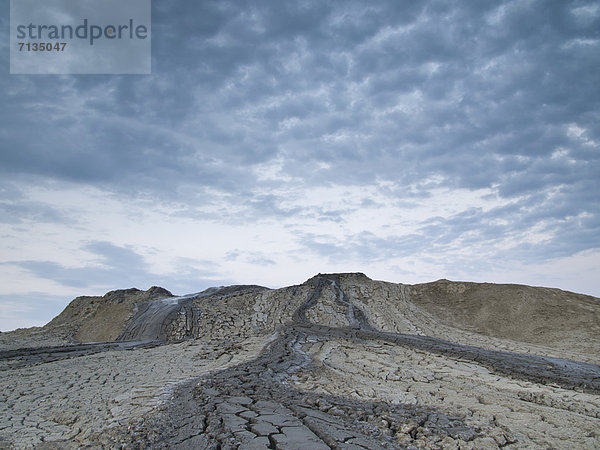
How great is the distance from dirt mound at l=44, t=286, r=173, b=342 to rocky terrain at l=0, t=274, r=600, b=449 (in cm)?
377

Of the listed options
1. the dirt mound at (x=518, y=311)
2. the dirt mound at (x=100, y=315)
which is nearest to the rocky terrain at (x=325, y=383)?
the dirt mound at (x=518, y=311)

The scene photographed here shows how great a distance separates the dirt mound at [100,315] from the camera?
69.7 feet

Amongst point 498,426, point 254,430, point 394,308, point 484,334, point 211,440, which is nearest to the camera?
point 211,440

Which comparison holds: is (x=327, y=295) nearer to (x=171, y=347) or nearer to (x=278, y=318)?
(x=278, y=318)

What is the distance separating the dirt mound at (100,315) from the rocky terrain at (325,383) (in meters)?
3.77

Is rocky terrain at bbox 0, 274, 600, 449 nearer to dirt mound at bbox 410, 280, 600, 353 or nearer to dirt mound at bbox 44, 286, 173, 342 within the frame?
dirt mound at bbox 410, 280, 600, 353

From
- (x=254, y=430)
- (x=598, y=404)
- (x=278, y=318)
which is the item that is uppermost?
(x=278, y=318)

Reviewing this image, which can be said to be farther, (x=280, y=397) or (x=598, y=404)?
(x=598, y=404)

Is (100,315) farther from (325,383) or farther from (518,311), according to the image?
(518,311)

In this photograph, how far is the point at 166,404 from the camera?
5387 millimetres

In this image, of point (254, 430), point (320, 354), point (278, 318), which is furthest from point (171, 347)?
point (254, 430)

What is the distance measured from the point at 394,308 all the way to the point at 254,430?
1506 centimetres

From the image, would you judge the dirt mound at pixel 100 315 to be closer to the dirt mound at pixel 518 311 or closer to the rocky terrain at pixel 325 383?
the rocky terrain at pixel 325 383

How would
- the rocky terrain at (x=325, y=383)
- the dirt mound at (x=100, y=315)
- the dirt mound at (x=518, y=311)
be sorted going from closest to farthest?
the rocky terrain at (x=325, y=383), the dirt mound at (x=518, y=311), the dirt mound at (x=100, y=315)
